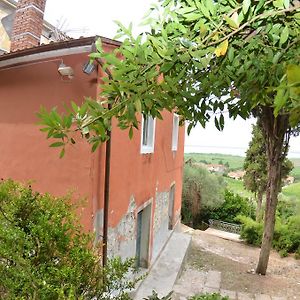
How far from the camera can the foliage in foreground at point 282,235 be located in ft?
50.6

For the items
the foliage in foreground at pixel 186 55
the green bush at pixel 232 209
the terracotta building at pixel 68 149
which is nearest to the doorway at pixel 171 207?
the terracotta building at pixel 68 149

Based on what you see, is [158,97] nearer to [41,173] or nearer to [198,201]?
[41,173]

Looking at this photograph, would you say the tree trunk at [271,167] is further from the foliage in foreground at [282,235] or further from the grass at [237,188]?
the grass at [237,188]

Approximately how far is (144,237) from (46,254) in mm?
6474

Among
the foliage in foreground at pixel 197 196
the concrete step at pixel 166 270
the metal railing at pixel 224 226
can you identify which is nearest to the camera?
the concrete step at pixel 166 270

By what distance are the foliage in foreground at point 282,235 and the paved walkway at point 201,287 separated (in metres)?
6.96

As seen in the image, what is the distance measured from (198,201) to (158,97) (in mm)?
22375

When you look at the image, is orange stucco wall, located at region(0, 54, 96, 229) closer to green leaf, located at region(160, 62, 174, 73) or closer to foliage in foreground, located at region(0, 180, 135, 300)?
foliage in foreground, located at region(0, 180, 135, 300)

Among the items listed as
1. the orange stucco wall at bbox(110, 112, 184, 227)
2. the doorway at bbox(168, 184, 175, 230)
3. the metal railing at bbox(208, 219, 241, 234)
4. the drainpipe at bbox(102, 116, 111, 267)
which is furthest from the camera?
the metal railing at bbox(208, 219, 241, 234)

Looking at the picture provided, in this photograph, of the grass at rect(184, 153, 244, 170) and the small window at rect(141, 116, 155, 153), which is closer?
the small window at rect(141, 116, 155, 153)

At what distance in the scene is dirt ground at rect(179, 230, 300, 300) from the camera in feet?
31.9

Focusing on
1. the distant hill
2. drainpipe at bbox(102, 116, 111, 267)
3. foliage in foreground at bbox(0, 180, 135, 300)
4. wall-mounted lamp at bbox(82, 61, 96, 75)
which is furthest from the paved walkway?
the distant hill

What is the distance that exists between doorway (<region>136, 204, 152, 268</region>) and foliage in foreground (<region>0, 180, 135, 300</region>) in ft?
18.6

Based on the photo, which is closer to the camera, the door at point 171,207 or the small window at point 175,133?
the small window at point 175,133
